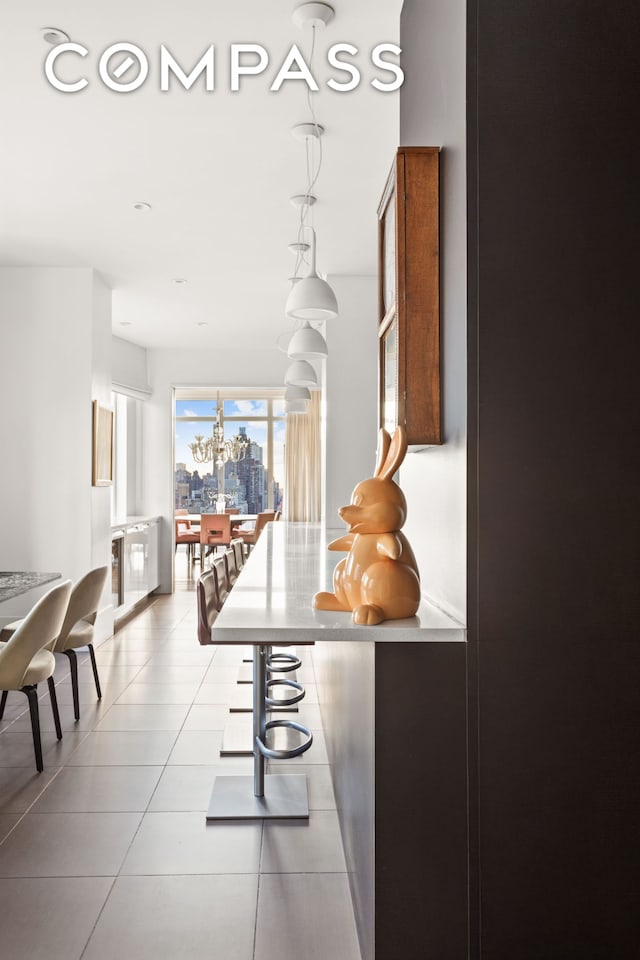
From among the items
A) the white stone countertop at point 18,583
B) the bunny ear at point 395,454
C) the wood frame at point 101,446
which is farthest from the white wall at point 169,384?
the bunny ear at point 395,454

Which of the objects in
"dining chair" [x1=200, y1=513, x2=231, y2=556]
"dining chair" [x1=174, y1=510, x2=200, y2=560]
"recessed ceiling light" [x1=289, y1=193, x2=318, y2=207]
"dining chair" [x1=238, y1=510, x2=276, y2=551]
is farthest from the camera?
"dining chair" [x1=174, y1=510, x2=200, y2=560]

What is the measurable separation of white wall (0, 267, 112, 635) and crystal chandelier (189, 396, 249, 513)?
5.71m

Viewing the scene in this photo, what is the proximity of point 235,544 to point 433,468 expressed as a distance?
2712 millimetres

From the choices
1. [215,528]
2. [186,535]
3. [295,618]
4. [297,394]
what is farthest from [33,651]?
[186,535]

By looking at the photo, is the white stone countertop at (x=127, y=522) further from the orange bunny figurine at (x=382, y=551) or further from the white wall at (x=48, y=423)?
the orange bunny figurine at (x=382, y=551)

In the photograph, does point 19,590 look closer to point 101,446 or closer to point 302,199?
point 101,446

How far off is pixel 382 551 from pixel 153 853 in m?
1.46

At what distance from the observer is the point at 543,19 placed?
1.59 m

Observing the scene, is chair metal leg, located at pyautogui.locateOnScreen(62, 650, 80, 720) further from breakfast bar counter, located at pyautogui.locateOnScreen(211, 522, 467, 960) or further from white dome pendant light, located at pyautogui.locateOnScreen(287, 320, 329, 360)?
breakfast bar counter, located at pyautogui.locateOnScreen(211, 522, 467, 960)

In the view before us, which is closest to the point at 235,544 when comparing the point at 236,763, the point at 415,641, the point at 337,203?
the point at 236,763

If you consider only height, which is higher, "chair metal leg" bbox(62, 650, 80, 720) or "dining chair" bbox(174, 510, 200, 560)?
"dining chair" bbox(174, 510, 200, 560)

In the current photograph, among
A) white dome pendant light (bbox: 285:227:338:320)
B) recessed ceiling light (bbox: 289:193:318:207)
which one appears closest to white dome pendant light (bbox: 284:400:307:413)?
recessed ceiling light (bbox: 289:193:318:207)

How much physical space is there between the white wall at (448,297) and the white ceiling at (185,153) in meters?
0.64

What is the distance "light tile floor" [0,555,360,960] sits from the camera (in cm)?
196
